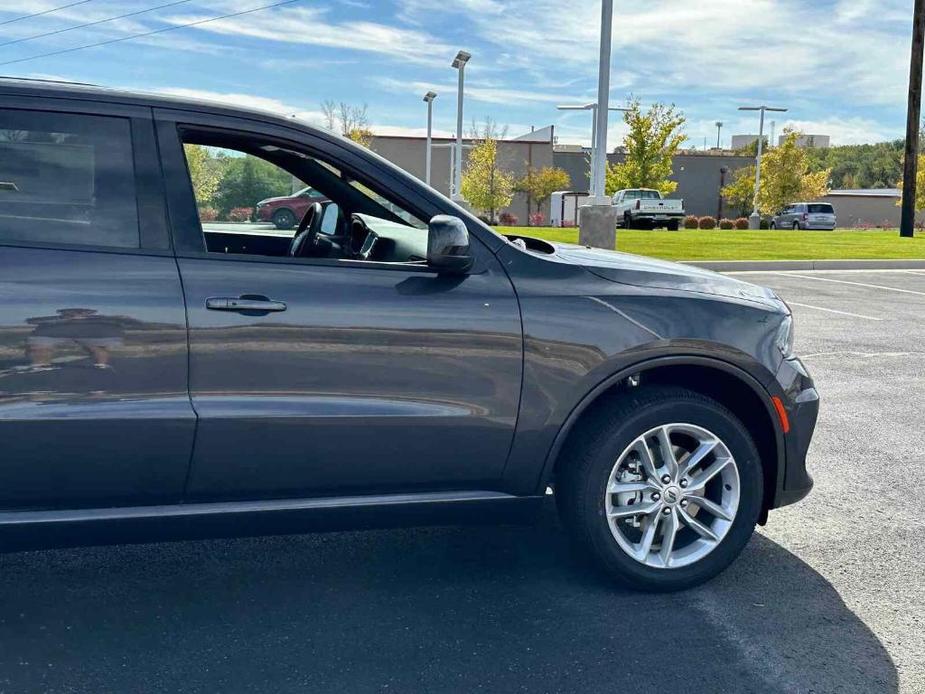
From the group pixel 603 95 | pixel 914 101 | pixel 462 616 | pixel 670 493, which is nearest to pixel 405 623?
pixel 462 616

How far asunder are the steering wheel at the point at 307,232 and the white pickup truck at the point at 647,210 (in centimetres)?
3695

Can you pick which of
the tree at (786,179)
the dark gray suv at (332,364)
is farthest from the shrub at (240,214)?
the tree at (786,179)

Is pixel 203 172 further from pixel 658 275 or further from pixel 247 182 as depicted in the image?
pixel 658 275

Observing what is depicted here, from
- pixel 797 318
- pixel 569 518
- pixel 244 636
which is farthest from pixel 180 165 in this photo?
pixel 797 318

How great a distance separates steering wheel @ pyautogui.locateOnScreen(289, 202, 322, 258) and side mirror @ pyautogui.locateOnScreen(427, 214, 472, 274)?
0.70m

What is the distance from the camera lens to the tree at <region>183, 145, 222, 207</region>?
10.8 ft

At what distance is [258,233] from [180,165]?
69cm

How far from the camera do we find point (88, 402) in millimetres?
3014

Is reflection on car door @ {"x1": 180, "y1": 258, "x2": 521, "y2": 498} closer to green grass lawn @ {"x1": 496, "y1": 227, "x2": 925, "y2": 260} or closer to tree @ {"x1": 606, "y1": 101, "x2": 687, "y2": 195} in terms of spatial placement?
green grass lawn @ {"x1": 496, "y1": 227, "x2": 925, "y2": 260}

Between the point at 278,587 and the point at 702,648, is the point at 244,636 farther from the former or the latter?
the point at 702,648

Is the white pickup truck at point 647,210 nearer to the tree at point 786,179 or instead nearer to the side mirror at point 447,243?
the tree at point 786,179

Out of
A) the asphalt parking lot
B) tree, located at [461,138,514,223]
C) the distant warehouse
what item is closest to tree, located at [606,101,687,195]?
tree, located at [461,138,514,223]

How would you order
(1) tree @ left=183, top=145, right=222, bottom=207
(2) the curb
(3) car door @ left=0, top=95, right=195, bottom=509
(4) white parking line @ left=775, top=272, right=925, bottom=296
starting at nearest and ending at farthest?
(3) car door @ left=0, top=95, right=195, bottom=509 < (1) tree @ left=183, top=145, right=222, bottom=207 < (4) white parking line @ left=775, top=272, right=925, bottom=296 < (2) the curb

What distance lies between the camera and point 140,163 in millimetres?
3184
